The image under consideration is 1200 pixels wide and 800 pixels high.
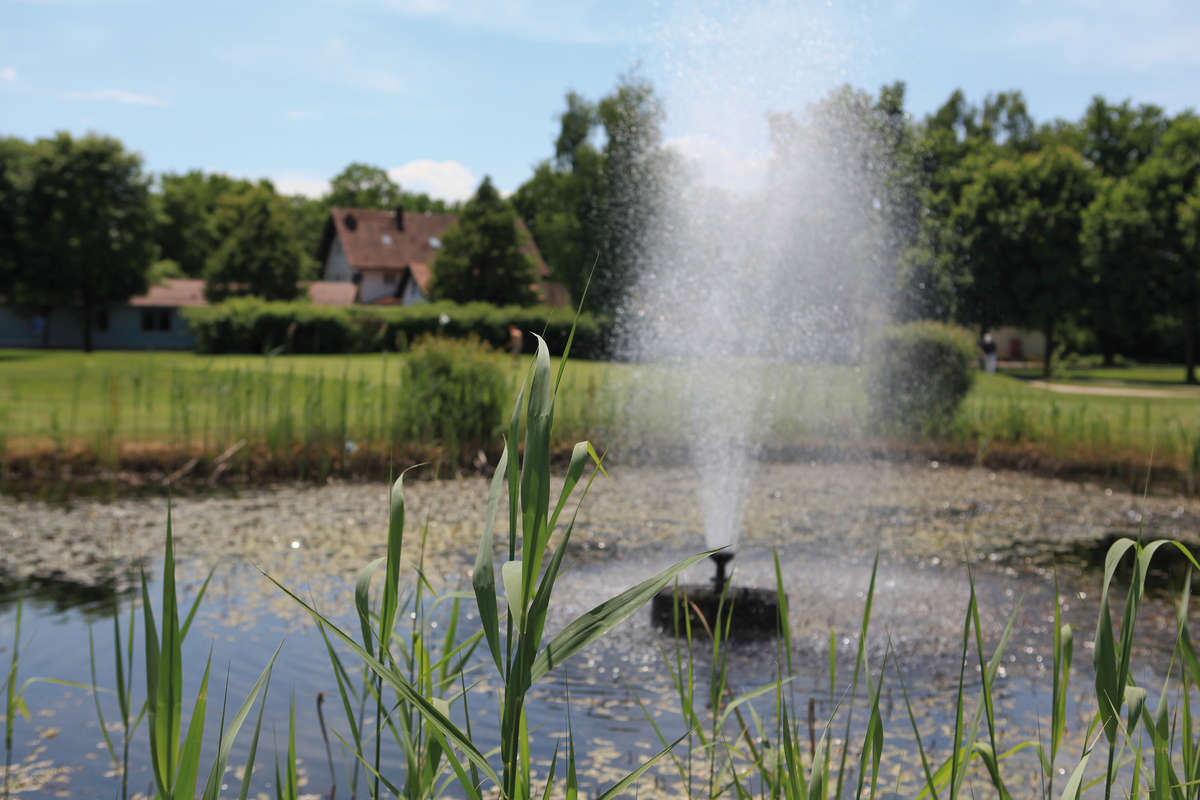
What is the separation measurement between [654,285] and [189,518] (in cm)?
605

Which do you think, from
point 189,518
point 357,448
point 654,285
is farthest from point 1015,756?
point 654,285

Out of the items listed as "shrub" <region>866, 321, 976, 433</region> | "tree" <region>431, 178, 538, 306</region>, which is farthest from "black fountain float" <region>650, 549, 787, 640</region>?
"tree" <region>431, 178, 538, 306</region>

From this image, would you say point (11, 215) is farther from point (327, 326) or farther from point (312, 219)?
point (312, 219)

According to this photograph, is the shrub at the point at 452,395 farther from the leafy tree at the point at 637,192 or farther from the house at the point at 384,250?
the house at the point at 384,250

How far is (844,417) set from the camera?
1402 cm

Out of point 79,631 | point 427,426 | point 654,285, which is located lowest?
point 79,631

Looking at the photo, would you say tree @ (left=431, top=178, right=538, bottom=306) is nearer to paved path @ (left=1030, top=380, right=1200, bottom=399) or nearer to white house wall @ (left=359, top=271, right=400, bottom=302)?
white house wall @ (left=359, top=271, right=400, bottom=302)

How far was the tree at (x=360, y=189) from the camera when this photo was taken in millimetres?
83062

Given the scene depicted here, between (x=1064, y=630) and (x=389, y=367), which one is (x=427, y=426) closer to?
(x=1064, y=630)

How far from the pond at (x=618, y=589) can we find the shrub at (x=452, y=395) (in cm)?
92

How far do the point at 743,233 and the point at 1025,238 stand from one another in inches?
1065

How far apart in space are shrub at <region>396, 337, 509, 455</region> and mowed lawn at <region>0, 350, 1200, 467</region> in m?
0.23

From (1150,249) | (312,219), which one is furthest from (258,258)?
(312,219)

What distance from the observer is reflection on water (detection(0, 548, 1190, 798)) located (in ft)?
12.6
